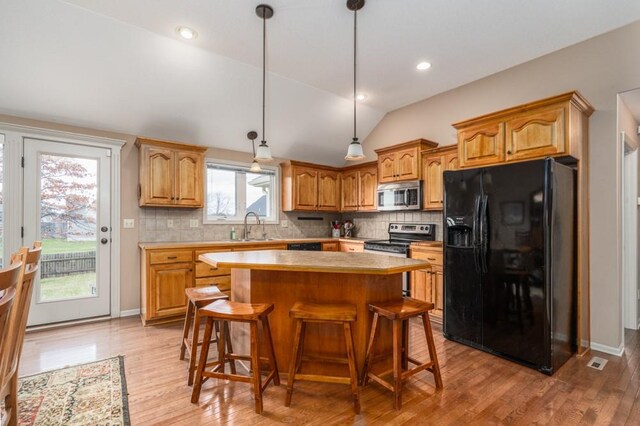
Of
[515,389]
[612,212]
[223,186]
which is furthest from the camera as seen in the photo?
[223,186]

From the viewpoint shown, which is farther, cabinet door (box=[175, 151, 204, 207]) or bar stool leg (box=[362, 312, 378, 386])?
cabinet door (box=[175, 151, 204, 207])

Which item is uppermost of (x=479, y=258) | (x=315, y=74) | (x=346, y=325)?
(x=315, y=74)

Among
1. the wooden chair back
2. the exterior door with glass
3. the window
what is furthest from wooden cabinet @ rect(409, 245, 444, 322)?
the exterior door with glass

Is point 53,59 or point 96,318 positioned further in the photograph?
point 96,318

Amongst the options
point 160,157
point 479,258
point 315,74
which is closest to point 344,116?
point 315,74

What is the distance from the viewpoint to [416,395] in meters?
2.24

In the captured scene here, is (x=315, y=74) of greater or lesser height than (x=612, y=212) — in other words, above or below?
above

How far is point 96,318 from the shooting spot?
150 inches

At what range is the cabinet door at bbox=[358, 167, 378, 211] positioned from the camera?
5121 mm

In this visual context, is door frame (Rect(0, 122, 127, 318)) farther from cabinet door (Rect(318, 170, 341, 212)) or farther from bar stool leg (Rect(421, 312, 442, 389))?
bar stool leg (Rect(421, 312, 442, 389))

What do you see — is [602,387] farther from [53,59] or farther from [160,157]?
[53,59]

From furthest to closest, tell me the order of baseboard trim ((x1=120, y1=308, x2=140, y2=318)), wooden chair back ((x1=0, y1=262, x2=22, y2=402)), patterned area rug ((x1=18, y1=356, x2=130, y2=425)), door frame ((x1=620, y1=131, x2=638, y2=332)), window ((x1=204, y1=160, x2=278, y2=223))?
window ((x1=204, y1=160, x2=278, y2=223)), baseboard trim ((x1=120, y1=308, x2=140, y2=318)), door frame ((x1=620, y1=131, x2=638, y2=332)), patterned area rug ((x1=18, y1=356, x2=130, y2=425)), wooden chair back ((x1=0, y1=262, x2=22, y2=402))

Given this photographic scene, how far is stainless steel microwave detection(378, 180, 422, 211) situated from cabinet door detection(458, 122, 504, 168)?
0.91 meters

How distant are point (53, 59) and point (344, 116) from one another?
3.54 m
